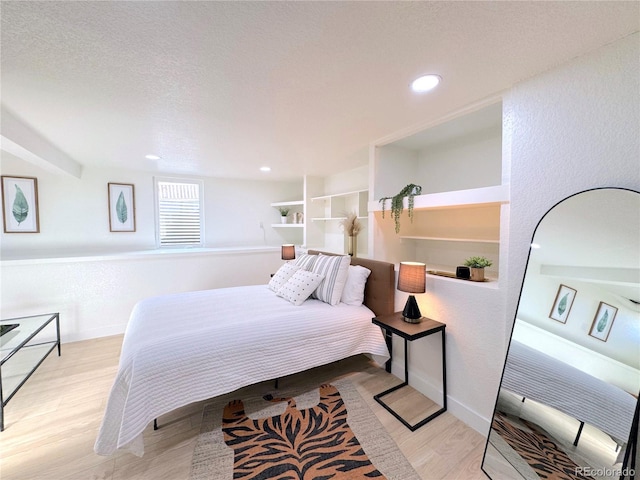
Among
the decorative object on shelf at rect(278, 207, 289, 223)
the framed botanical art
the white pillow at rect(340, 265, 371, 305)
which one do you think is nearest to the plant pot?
the framed botanical art

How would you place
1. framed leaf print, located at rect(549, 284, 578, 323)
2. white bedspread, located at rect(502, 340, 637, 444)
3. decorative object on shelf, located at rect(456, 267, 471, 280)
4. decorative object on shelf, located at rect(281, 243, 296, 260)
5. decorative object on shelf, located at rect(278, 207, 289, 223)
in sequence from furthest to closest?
decorative object on shelf, located at rect(278, 207, 289, 223) < decorative object on shelf, located at rect(281, 243, 296, 260) < decorative object on shelf, located at rect(456, 267, 471, 280) < framed leaf print, located at rect(549, 284, 578, 323) < white bedspread, located at rect(502, 340, 637, 444)

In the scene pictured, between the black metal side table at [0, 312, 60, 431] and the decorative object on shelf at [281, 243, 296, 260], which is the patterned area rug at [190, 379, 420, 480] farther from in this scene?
the decorative object on shelf at [281, 243, 296, 260]

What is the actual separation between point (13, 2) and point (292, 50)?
1044 mm

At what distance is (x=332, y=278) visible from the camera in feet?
8.23

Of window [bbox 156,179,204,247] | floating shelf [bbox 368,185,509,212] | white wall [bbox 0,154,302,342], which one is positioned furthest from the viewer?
window [bbox 156,179,204,247]

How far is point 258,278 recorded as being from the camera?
4.40 metres

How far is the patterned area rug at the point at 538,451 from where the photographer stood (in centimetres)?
120

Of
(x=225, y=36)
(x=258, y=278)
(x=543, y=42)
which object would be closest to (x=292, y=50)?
(x=225, y=36)

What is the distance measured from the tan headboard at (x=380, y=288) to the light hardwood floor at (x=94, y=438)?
0.67 m

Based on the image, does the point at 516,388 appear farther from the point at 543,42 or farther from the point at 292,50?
the point at 292,50

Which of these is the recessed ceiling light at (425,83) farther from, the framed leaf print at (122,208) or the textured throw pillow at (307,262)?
the framed leaf print at (122,208)

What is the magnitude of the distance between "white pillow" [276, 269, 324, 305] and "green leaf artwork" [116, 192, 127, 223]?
285 centimetres

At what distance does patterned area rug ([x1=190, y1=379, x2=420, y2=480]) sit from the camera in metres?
1.46

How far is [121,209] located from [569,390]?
5007 millimetres
